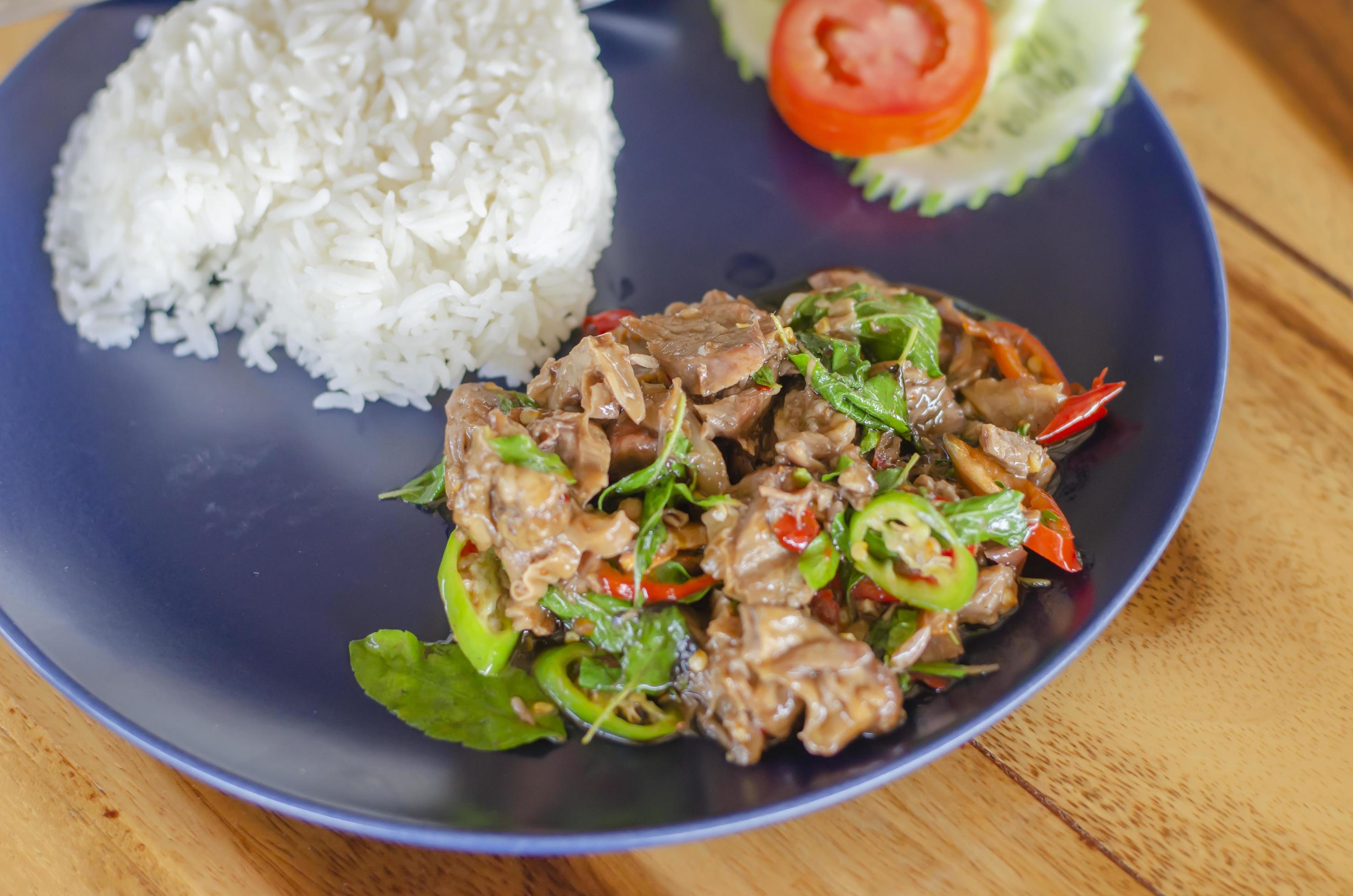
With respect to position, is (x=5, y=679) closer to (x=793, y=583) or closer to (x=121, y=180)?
(x=121, y=180)

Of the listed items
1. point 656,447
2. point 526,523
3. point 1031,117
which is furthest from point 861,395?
point 1031,117

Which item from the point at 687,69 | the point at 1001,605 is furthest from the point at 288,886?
the point at 687,69

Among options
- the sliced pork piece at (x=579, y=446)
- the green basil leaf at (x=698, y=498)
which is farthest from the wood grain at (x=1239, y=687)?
the sliced pork piece at (x=579, y=446)

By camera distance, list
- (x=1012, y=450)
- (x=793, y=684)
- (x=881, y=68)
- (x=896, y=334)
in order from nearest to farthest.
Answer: (x=793, y=684) < (x=1012, y=450) < (x=896, y=334) < (x=881, y=68)

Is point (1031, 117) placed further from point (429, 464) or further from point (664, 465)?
point (429, 464)

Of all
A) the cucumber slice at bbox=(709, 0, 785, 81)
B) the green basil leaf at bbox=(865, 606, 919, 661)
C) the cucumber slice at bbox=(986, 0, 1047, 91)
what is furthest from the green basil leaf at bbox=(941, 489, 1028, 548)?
the cucumber slice at bbox=(709, 0, 785, 81)

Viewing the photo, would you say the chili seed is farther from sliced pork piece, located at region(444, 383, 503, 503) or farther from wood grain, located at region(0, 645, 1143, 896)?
sliced pork piece, located at region(444, 383, 503, 503)
